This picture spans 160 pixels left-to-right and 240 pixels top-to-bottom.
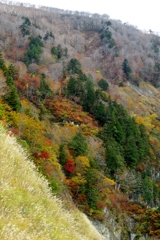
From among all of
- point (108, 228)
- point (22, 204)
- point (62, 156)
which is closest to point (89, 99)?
point (62, 156)

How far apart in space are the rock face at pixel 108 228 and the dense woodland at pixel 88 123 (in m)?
0.91

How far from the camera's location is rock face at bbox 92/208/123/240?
104 feet

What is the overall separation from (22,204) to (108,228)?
30.4 metres

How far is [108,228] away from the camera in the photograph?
109ft

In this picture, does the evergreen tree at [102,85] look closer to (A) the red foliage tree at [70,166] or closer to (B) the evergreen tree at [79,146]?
(B) the evergreen tree at [79,146]

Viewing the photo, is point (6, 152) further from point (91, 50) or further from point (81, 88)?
point (91, 50)

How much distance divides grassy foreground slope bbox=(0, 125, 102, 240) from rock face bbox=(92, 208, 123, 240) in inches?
1023

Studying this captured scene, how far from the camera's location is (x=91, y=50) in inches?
4545

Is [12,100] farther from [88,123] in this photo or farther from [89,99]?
[89,99]

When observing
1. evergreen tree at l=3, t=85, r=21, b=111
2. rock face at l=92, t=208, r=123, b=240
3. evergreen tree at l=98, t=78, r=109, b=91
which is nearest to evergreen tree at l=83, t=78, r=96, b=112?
evergreen tree at l=98, t=78, r=109, b=91

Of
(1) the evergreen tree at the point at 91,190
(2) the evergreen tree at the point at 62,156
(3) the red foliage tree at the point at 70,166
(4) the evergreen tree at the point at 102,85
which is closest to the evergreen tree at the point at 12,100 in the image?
(2) the evergreen tree at the point at 62,156

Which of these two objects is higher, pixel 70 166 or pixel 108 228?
pixel 70 166

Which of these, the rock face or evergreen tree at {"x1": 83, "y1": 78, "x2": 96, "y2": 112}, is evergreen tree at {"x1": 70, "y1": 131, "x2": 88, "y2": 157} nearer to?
the rock face

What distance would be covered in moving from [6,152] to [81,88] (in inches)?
2207
